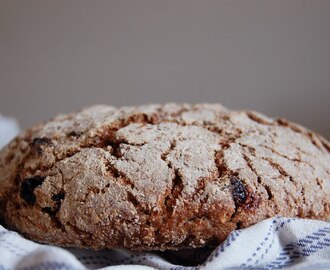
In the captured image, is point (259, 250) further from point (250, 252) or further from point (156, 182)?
point (156, 182)

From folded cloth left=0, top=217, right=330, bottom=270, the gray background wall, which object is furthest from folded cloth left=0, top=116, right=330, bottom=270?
the gray background wall

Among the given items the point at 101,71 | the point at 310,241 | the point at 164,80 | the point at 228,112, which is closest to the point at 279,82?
the point at 164,80

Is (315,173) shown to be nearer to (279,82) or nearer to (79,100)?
(279,82)

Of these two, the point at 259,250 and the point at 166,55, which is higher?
the point at 166,55

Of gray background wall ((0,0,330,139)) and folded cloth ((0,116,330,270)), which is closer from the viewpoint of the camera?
folded cloth ((0,116,330,270))

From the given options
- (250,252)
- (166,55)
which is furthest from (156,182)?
(166,55)

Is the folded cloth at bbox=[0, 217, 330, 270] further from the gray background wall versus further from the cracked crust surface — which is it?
the gray background wall

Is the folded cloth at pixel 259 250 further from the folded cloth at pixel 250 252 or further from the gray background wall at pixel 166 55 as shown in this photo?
the gray background wall at pixel 166 55
